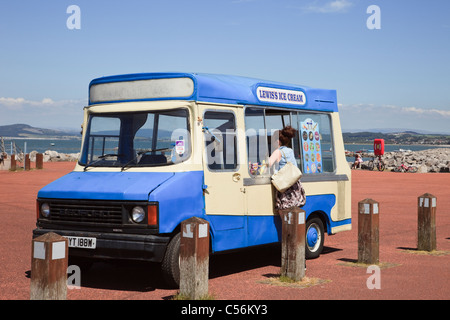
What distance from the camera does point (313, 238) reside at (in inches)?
422

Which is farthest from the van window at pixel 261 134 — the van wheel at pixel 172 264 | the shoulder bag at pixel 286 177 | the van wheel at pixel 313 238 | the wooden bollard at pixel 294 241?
the van wheel at pixel 172 264

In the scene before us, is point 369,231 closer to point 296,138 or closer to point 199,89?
point 296,138

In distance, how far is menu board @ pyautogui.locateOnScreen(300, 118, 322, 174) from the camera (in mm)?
10736

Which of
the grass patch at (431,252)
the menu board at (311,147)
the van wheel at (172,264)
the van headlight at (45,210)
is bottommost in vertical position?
the grass patch at (431,252)

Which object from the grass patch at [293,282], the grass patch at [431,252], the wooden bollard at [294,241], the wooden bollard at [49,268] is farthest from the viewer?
the grass patch at [431,252]

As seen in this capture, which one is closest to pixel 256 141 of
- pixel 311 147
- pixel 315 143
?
pixel 311 147

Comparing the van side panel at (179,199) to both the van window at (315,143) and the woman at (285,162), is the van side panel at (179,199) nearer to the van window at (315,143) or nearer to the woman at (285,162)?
the woman at (285,162)

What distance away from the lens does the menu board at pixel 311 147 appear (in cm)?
1074

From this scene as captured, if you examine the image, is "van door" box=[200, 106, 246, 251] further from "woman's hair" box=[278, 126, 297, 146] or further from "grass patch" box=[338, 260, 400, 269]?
"grass patch" box=[338, 260, 400, 269]

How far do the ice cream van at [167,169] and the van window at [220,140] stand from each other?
1 cm

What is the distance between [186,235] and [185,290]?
0.61m

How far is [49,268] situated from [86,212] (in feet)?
8.48

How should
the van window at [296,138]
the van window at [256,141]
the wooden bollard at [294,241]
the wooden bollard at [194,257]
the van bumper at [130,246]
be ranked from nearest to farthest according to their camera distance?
the wooden bollard at [194,257] < the van bumper at [130,246] < the wooden bollard at [294,241] < the van window at [256,141] < the van window at [296,138]
